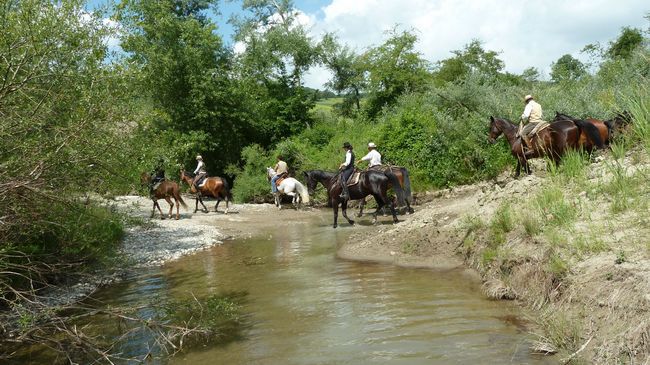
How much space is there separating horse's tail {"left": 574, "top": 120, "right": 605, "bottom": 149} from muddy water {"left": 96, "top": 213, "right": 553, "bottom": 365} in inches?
241

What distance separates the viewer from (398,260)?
34.9 feet

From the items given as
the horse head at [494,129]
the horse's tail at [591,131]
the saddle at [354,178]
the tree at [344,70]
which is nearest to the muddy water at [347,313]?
the saddle at [354,178]

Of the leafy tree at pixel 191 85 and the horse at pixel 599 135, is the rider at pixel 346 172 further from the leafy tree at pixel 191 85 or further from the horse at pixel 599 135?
the leafy tree at pixel 191 85

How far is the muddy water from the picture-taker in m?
5.76

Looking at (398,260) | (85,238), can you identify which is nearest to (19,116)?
(85,238)

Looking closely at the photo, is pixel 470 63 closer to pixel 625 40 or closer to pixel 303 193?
pixel 625 40

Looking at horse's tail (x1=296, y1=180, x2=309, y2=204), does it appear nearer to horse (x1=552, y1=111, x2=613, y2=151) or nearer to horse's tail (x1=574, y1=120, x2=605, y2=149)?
horse (x1=552, y1=111, x2=613, y2=151)

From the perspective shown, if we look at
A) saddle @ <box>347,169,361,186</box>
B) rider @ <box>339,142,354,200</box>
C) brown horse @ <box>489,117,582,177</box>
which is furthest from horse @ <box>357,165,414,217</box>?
brown horse @ <box>489,117,582,177</box>

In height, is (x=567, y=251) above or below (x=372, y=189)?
below

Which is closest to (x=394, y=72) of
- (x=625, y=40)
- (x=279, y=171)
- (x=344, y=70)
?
(x=344, y=70)

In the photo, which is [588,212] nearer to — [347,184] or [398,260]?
[398,260]

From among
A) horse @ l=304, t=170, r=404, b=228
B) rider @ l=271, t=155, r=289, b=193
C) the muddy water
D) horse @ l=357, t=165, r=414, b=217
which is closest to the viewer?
the muddy water

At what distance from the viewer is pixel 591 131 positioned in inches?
497

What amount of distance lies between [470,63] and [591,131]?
93.0 ft
